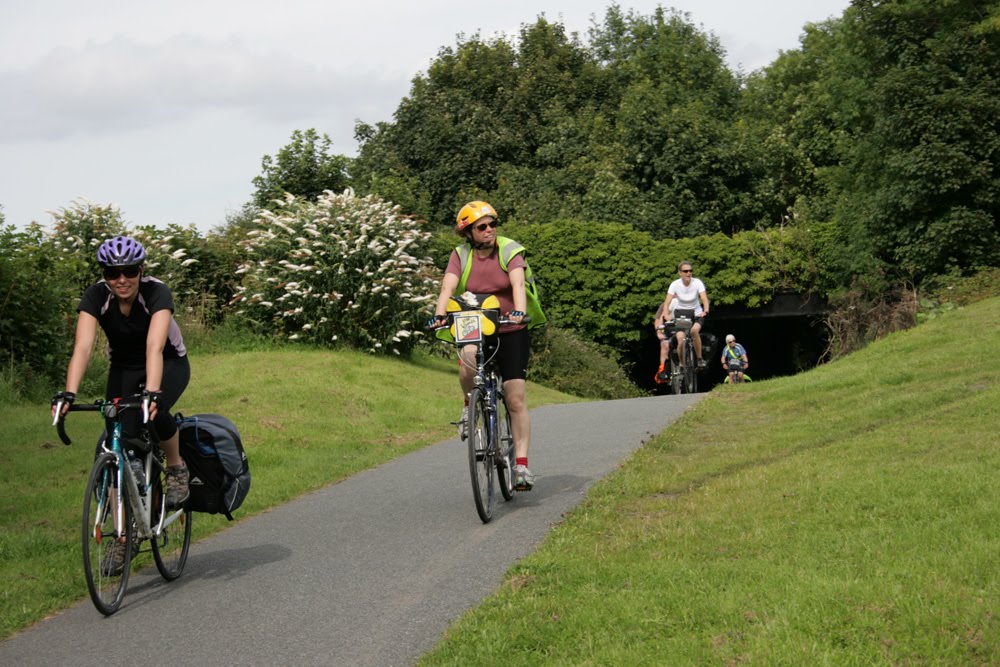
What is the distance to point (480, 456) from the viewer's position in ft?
26.3

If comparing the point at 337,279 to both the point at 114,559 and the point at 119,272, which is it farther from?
the point at 114,559

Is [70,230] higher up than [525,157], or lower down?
lower down

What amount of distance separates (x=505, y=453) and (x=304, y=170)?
886 inches

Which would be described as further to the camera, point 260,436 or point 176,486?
point 260,436

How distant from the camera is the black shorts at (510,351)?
849 cm

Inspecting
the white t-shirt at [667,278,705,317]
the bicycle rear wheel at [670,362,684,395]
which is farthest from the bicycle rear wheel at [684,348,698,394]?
the white t-shirt at [667,278,705,317]

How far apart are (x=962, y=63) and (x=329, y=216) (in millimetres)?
13979

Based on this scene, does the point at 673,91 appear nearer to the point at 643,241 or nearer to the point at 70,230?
the point at 643,241

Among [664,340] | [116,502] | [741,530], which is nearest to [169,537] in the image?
[116,502]

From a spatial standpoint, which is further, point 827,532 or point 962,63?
point 962,63

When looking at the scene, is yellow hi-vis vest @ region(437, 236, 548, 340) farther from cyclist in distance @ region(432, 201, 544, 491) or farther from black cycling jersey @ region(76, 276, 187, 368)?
black cycling jersey @ region(76, 276, 187, 368)

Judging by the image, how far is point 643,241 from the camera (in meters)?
31.9

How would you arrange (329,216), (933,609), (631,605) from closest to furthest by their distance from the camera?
1. (933,609)
2. (631,605)
3. (329,216)

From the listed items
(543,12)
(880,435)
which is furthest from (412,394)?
(543,12)
